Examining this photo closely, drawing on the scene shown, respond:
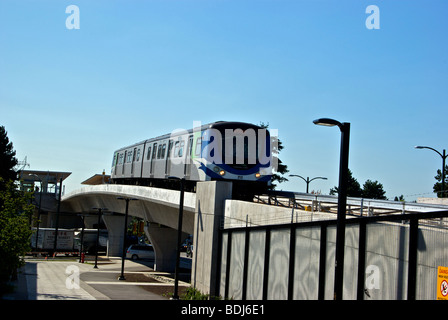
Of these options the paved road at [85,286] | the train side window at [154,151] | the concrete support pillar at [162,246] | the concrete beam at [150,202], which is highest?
the train side window at [154,151]

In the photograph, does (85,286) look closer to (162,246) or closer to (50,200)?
(162,246)

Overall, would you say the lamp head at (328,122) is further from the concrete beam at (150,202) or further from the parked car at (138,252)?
A: the parked car at (138,252)

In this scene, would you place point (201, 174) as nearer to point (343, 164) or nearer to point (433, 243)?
point (343, 164)

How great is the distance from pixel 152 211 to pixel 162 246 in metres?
6.56

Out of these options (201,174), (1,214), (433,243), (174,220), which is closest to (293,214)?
(433,243)

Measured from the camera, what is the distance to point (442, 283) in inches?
380

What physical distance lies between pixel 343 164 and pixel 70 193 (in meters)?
66.5

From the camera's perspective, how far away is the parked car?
57.3 m

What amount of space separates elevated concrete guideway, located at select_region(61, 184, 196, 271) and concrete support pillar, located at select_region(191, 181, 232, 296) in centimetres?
234

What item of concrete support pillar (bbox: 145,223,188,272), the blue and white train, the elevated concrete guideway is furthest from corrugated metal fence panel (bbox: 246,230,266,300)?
concrete support pillar (bbox: 145,223,188,272)

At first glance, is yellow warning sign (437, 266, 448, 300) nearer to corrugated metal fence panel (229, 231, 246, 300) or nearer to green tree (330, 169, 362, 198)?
corrugated metal fence panel (229, 231, 246, 300)

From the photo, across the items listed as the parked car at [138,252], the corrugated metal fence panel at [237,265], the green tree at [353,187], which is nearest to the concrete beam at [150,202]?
the parked car at [138,252]

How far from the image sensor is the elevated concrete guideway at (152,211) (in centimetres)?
3234
